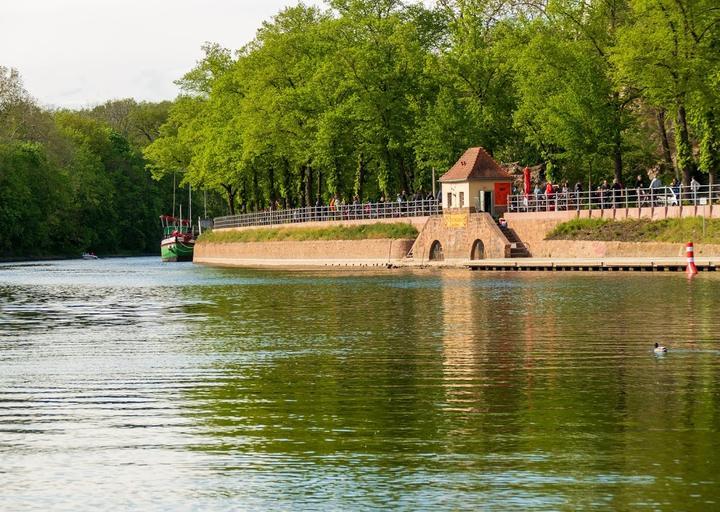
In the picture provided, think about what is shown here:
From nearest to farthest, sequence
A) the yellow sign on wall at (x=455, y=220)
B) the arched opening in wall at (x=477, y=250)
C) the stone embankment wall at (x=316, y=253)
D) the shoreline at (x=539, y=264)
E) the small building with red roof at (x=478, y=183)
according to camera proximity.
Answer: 1. the shoreline at (x=539, y=264)
2. the arched opening in wall at (x=477, y=250)
3. the yellow sign on wall at (x=455, y=220)
4. the small building with red roof at (x=478, y=183)
5. the stone embankment wall at (x=316, y=253)

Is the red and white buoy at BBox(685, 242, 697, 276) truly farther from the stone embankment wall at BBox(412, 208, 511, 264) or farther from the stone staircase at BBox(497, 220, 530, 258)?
the stone embankment wall at BBox(412, 208, 511, 264)

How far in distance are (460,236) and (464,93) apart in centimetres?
1457

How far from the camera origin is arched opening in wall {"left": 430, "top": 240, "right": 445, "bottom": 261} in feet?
274

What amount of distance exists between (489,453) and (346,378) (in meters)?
7.25

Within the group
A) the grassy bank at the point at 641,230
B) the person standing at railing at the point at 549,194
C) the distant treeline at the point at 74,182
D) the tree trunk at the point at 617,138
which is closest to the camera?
the grassy bank at the point at 641,230

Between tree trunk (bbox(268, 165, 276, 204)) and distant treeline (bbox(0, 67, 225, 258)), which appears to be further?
distant treeline (bbox(0, 67, 225, 258))

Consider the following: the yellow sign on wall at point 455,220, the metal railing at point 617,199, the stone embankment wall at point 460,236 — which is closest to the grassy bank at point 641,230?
the metal railing at point 617,199

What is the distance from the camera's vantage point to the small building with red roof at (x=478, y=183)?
8119 cm

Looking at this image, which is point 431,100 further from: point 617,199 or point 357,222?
point 617,199

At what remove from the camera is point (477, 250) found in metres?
80.6

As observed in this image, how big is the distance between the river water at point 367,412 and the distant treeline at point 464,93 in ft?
111

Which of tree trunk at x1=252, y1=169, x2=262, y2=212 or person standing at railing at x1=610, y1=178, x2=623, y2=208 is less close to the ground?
tree trunk at x1=252, y1=169, x2=262, y2=212

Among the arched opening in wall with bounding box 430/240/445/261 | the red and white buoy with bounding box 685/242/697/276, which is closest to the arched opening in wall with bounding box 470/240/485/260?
the arched opening in wall with bounding box 430/240/445/261

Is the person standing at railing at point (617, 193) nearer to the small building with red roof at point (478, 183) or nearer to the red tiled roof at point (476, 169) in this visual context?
the red tiled roof at point (476, 169)
